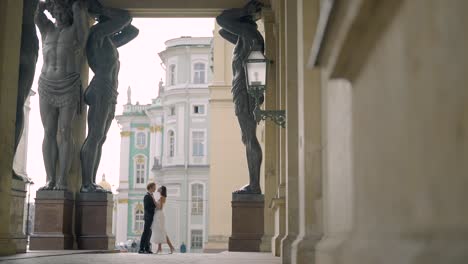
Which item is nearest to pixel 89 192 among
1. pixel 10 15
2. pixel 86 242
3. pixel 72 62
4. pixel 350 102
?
pixel 86 242

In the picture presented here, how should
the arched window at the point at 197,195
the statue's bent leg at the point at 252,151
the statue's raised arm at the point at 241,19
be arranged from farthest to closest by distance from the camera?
the arched window at the point at 197,195 < the statue's raised arm at the point at 241,19 < the statue's bent leg at the point at 252,151

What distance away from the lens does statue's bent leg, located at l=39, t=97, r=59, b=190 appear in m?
11.6

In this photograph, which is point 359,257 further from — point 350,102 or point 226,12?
point 226,12

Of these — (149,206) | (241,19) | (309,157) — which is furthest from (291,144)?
(149,206)

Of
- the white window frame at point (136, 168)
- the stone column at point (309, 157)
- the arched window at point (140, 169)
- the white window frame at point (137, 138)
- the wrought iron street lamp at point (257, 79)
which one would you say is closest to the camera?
the stone column at point (309, 157)

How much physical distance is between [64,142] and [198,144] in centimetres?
4460

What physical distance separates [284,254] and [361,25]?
4218 mm

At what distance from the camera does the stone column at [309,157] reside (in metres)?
4.28

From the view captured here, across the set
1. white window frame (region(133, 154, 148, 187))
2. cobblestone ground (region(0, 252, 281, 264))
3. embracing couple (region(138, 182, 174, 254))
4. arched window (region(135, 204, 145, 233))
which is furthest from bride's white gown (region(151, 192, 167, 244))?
white window frame (region(133, 154, 148, 187))

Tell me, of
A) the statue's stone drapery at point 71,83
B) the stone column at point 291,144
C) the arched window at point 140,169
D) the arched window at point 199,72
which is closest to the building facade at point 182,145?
the arched window at point 199,72

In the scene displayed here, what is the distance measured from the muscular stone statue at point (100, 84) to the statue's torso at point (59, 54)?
64cm

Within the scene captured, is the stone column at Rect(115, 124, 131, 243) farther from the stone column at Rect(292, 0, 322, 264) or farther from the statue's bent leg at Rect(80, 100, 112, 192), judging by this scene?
the stone column at Rect(292, 0, 322, 264)

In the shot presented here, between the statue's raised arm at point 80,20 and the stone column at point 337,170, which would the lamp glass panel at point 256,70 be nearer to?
the statue's raised arm at point 80,20

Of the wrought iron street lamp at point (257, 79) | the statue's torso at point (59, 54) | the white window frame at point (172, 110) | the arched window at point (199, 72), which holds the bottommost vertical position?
the wrought iron street lamp at point (257, 79)
